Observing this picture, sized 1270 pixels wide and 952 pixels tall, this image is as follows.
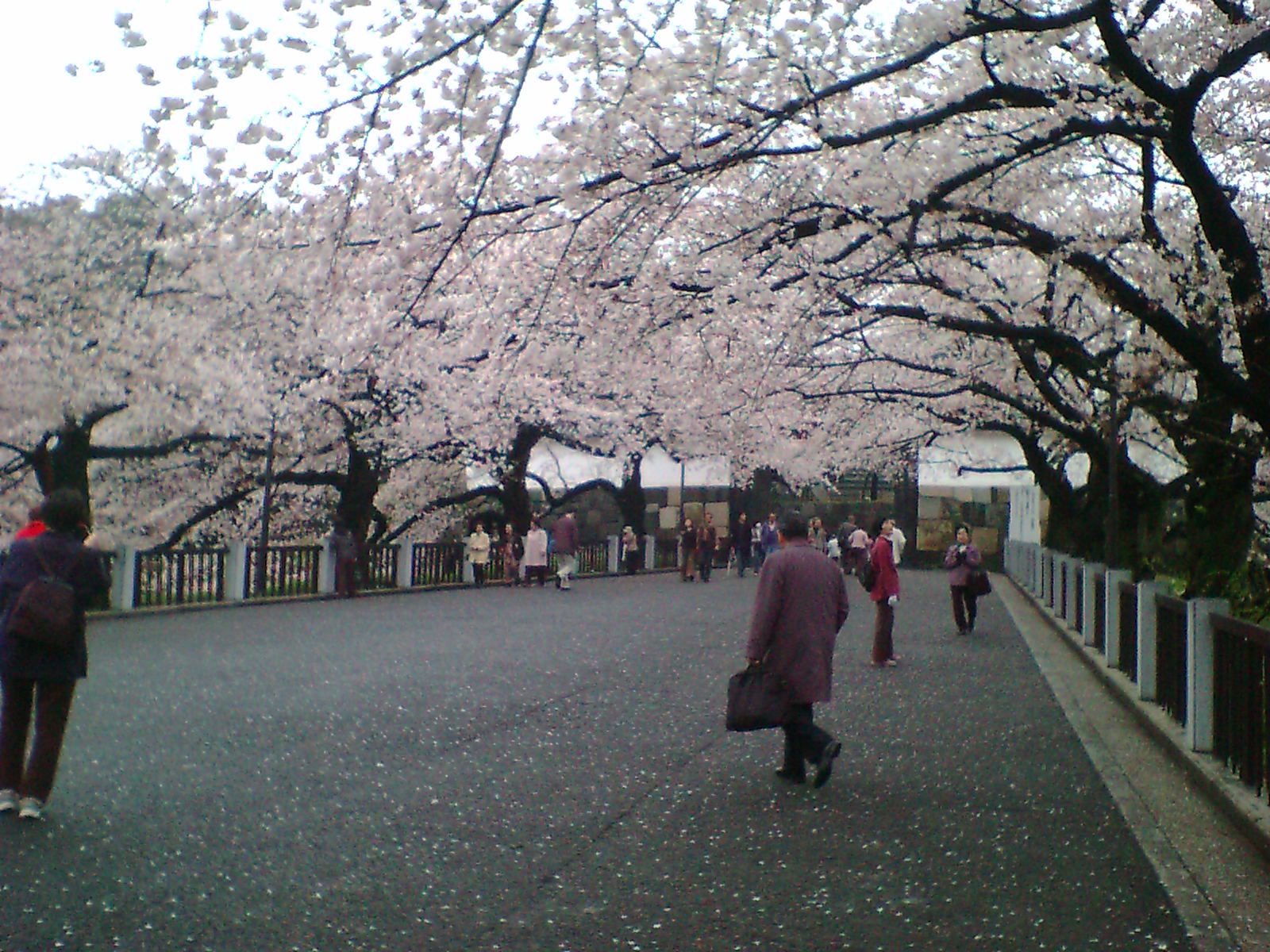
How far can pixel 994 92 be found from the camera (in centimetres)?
980

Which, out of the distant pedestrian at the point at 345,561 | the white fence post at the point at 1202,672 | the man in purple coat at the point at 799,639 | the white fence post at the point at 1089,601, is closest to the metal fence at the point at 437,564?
the distant pedestrian at the point at 345,561

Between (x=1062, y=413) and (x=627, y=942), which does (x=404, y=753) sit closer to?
(x=627, y=942)

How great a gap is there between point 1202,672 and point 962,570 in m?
10.9

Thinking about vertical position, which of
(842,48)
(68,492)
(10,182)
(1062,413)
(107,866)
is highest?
(10,182)

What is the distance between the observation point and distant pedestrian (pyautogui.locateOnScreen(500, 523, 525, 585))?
33.8 m

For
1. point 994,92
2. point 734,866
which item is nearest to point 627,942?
point 734,866

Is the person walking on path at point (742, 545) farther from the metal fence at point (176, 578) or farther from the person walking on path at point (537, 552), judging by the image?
the metal fence at point (176, 578)

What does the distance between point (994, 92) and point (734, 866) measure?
626 centimetres

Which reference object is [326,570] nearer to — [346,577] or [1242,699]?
[346,577]

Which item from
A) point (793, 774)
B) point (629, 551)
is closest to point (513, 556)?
point (629, 551)

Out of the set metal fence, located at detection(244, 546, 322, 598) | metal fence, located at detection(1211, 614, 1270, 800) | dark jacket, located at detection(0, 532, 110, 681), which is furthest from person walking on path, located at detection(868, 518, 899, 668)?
metal fence, located at detection(244, 546, 322, 598)

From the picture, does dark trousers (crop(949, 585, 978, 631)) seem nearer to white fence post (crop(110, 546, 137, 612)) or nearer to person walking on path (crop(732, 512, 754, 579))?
white fence post (crop(110, 546, 137, 612))

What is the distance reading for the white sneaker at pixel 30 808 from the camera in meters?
6.66

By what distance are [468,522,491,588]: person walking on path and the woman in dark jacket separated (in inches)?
1026
